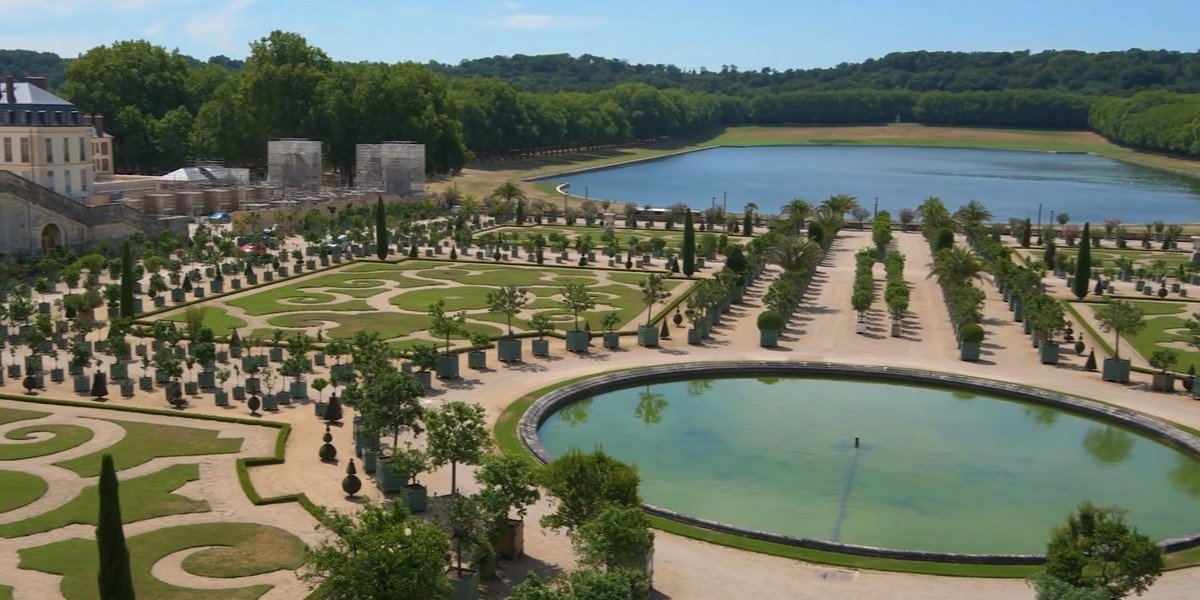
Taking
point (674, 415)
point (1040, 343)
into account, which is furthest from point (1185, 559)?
point (1040, 343)

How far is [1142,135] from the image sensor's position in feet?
626

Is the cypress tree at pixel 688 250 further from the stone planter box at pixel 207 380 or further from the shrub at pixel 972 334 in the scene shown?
the stone planter box at pixel 207 380

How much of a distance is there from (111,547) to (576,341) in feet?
87.8

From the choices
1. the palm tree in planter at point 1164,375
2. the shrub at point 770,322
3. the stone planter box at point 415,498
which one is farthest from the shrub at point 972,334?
the stone planter box at point 415,498

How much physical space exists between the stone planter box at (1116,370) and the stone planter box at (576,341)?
1880 cm

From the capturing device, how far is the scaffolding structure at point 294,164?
95625mm

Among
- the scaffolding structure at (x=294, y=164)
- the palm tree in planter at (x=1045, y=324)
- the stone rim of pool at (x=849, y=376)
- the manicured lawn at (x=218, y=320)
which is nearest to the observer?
the stone rim of pool at (x=849, y=376)

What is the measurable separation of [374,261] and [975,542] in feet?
156

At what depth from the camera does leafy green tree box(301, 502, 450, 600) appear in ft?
61.5

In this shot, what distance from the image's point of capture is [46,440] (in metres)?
31.6

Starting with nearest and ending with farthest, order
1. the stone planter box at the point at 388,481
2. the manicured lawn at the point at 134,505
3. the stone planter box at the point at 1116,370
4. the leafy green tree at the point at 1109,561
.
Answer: the leafy green tree at the point at 1109,561 < the manicured lawn at the point at 134,505 < the stone planter box at the point at 388,481 < the stone planter box at the point at 1116,370

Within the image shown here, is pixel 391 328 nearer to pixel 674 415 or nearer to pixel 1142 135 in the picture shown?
pixel 674 415

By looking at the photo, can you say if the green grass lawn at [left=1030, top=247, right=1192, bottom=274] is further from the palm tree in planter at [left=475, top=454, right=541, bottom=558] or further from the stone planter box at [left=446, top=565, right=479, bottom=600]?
the stone planter box at [left=446, top=565, right=479, bottom=600]

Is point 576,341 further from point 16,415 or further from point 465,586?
point 465,586
